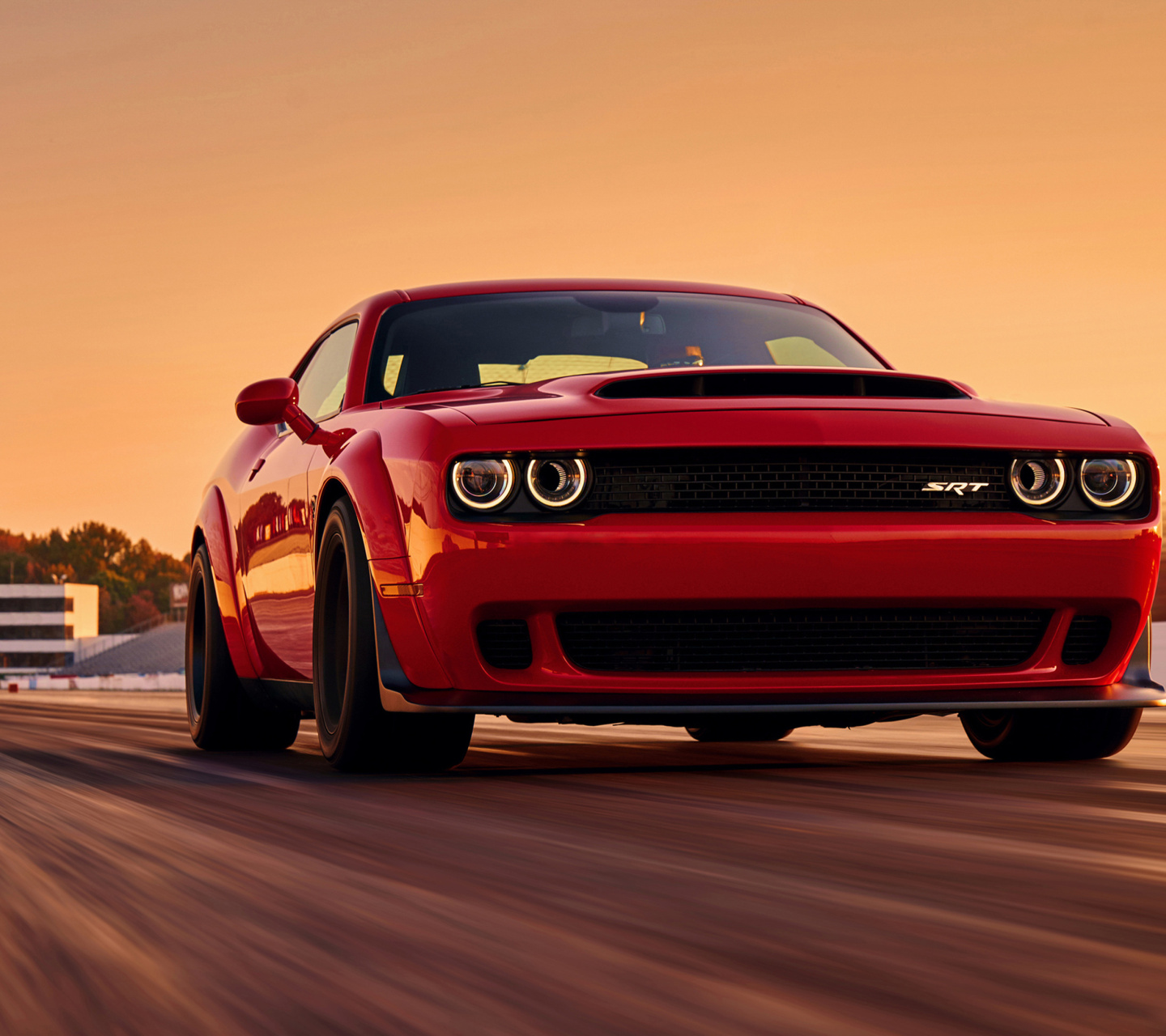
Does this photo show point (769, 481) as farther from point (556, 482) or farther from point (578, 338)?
point (578, 338)

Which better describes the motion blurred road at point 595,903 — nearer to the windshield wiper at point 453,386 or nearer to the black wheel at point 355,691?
the black wheel at point 355,691

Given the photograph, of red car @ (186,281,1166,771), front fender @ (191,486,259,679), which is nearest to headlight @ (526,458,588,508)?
red car @ (186,281,1166,771)

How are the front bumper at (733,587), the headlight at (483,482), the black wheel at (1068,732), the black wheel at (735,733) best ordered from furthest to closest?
the black wheel at (735,733) < the black wheel at (1068,732) < the headlight at (483,482) < the front bumper at (733,587)

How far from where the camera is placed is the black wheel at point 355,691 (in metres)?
5.24

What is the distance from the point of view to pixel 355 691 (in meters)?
5.23

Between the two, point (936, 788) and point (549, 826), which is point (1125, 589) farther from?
point (549, 826)

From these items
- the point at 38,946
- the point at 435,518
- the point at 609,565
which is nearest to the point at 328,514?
the point at 435,518

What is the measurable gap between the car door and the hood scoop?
1.41 metres

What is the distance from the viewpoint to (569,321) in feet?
21.5

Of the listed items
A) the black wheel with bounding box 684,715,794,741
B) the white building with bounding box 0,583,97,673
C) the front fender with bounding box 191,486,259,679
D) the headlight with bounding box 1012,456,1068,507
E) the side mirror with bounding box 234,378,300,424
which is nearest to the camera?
the headlight with bounding box 1012,456,1068,507

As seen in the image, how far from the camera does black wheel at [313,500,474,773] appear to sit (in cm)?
524

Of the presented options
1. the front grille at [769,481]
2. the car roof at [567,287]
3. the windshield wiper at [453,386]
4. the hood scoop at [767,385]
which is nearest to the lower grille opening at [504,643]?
the front grille at [769,481]

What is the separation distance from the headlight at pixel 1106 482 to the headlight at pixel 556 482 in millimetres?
1450

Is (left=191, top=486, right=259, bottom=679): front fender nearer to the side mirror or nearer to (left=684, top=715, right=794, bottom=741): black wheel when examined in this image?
the side mirror
